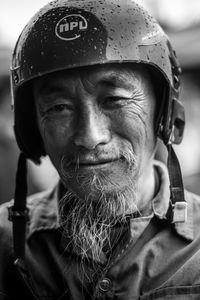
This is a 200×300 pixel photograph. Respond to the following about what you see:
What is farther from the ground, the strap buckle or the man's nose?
the man's nose

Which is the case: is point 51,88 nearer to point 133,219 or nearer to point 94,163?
point 94,163

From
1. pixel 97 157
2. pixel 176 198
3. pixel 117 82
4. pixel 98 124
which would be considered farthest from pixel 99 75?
pixel 176 198

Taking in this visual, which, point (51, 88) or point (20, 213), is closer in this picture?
point (51, 88)

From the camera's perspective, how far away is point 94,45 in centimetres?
277

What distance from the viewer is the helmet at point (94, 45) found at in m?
2.78

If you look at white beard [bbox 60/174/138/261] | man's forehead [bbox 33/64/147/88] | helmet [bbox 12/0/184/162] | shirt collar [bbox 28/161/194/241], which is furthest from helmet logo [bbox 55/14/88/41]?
shirt collar [bbox 28/161/194/241]

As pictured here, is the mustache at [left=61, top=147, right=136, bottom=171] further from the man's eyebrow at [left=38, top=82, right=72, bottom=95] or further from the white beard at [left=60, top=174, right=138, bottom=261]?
the man's eyebrow at [left=38, top=82, right=72, bottom=95]

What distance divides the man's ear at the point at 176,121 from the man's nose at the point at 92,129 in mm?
465

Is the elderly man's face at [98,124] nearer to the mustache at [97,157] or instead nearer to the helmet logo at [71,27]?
the mustache at [97,157]

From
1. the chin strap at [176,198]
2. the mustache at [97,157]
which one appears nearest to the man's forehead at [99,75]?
the mustache at [97,157]

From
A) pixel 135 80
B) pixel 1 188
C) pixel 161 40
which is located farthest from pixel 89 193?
pixel 1 188

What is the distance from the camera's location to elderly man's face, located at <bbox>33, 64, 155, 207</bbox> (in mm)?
2783

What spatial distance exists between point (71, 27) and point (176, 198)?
100 cm

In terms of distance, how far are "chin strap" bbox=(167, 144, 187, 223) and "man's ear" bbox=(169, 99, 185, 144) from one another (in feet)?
0.58
